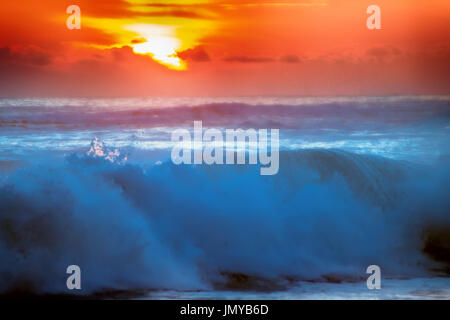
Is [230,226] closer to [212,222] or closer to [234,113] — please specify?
[212,222]

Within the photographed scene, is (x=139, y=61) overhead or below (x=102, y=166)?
overhead

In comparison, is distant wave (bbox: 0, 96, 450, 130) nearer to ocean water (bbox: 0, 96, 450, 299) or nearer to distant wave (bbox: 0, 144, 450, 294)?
ocean water (bbox: 0, 96, 450, 299)

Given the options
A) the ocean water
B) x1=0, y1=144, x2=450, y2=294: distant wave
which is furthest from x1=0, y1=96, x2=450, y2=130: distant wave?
x1=0, y1=144, x2=450, y2=294: distant wave

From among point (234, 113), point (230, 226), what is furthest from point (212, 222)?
point (234, 113)

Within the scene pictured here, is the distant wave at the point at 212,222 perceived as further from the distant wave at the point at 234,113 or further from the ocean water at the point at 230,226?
the distant wave at the point at 234,113

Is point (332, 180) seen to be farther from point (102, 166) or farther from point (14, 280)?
point (14, 280)

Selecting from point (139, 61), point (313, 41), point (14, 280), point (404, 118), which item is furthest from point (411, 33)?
point (14, 280)

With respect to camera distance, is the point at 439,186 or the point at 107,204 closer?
the point at 107,204
